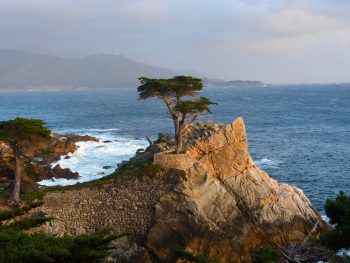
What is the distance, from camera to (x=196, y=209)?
23.4 m

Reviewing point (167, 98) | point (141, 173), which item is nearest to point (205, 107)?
point (167, 98)

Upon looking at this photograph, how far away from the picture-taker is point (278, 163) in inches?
1757

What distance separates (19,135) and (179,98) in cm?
1057

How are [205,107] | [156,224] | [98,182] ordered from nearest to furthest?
1. [156,224]
2. [98,182]
3. [205,107]

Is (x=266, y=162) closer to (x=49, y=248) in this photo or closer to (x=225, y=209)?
(x=225, y=209)

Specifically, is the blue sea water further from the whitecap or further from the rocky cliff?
the rocky cliff

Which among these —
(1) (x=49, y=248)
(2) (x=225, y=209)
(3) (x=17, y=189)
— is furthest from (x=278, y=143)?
(1) (x=49, y=248)

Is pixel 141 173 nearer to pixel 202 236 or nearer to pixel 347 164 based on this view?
pixel 202 236

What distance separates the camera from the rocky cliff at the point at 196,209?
74.1ft

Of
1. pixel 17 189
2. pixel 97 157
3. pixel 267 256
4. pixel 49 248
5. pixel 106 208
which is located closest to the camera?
pixel 49 248

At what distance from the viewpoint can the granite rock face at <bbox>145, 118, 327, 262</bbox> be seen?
22734 millimetres

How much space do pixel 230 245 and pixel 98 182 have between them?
8.14 metres

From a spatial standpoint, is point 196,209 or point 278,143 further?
point 278,143

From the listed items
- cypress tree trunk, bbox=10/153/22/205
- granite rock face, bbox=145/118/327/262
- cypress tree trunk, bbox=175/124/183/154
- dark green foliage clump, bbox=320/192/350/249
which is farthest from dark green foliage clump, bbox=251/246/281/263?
cypress tree trunk, bbox=10/153/22/205
